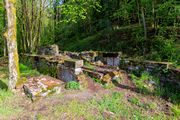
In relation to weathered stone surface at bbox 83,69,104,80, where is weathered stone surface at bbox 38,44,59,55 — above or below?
above

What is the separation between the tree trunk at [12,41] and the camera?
598 cm

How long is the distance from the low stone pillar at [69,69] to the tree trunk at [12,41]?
160cm

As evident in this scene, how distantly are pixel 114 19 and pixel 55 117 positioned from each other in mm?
14782

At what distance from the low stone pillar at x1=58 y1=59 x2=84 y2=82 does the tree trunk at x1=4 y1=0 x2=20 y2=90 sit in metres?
1.60

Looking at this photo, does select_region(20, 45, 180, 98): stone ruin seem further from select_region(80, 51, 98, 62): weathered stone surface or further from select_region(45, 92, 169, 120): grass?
select_region(45, 92, 169, 120): grass

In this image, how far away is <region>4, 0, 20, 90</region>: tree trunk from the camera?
598cm

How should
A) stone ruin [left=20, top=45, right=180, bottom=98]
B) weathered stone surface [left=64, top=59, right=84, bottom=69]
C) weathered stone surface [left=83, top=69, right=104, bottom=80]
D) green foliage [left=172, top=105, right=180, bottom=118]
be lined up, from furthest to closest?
weathered stone surface [left=83, top=69, right=104, bottom=80] → weathered stone surface [left=64, top=59, right=84, bottom=69] → stone ruin [left=20, top=45, right=180, bottom=98] → green foliage [left=172, top=105, right=180, bottom=118]

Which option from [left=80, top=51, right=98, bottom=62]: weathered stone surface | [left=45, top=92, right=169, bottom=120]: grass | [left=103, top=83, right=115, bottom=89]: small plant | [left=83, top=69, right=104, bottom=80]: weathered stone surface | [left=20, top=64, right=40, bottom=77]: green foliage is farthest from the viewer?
[left=80, top=51, right=98, bottom=62]: weathered stone surface

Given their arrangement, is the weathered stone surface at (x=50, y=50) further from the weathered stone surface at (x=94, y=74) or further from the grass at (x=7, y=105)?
the grass at (x=7, y=105)

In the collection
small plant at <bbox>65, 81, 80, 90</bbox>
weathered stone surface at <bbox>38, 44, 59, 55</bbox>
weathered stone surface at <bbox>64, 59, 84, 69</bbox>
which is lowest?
small plant at <bbox>65, 81, 80, 90</bbox>

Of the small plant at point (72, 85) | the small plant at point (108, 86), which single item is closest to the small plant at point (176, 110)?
the small plant at point (108, 86)

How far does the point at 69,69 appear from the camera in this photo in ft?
23.7

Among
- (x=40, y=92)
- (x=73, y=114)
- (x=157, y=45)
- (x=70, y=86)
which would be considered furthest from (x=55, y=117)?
(x=157, y=45)

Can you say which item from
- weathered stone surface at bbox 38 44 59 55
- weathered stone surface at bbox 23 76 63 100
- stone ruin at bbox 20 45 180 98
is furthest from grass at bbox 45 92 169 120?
weathered stone surface at bbox 38 44 59 55
